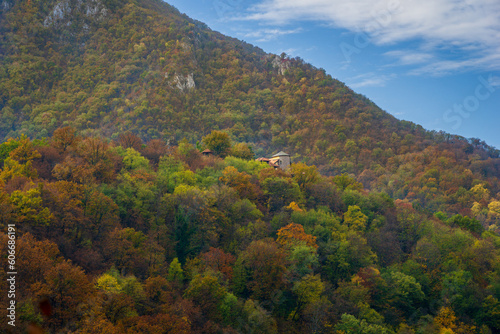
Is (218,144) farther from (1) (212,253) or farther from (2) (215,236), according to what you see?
(1) (212,253)

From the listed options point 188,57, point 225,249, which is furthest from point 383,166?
point 225,249

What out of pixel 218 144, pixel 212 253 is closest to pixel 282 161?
pixel 218 144

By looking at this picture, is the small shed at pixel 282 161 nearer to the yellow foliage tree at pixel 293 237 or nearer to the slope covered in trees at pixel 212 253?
the slope covered in trees at pixel 212 253

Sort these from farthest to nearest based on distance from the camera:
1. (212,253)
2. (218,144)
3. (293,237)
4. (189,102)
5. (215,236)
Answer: (189,102) → (218,144) → (293,237) → (215,236) → (212,253)

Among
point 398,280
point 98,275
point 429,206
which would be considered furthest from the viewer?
point 429,206

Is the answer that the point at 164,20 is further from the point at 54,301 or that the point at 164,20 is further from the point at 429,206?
the point at 54,301

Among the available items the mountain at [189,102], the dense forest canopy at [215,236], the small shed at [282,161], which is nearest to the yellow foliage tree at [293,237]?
the dense forest canopy at [215,236]
